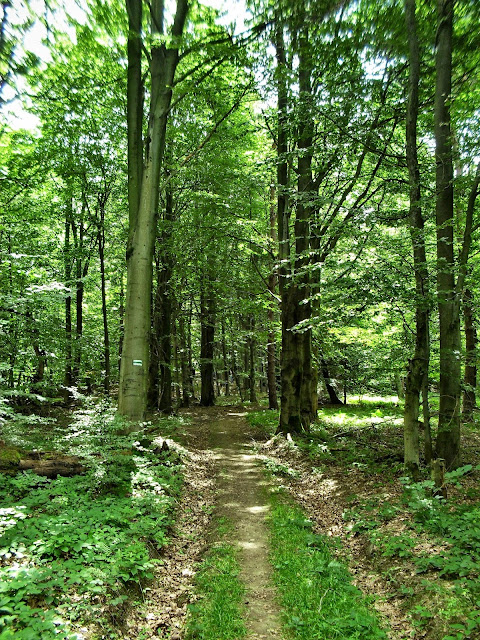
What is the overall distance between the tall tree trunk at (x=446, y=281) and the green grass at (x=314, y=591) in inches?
131

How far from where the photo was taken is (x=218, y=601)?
4020 millimetres

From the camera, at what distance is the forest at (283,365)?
12.6 ft

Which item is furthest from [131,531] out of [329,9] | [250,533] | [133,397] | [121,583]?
[329,9]

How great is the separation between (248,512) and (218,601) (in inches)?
93.9

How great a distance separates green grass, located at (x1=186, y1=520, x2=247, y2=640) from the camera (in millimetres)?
3594

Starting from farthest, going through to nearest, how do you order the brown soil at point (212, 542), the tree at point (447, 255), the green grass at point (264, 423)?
the green grass at point (264, 423), the tree at point (447, 255), the brown soil at point (212, 542)

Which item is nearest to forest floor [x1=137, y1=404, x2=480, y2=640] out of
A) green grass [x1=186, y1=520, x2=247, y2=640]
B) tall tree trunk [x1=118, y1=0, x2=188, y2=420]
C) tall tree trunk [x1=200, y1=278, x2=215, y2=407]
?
green grass [x1=186, y1=520, x2=247, y2=640]

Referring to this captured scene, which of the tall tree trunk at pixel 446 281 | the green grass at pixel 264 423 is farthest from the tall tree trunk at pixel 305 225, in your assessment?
the tall tree trunk at pixel 446 281

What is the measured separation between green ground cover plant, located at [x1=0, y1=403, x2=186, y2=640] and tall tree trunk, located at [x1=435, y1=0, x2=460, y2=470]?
5201 millimetres

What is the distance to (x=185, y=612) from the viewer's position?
155 inches

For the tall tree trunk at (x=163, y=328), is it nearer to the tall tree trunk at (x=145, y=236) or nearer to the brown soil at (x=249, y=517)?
the brown soil at (x=249, y=517)

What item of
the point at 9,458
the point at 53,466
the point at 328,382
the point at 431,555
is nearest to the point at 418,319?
the point at 431,555

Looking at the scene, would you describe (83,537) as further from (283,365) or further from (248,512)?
(283,365)

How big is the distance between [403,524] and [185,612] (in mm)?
2999
